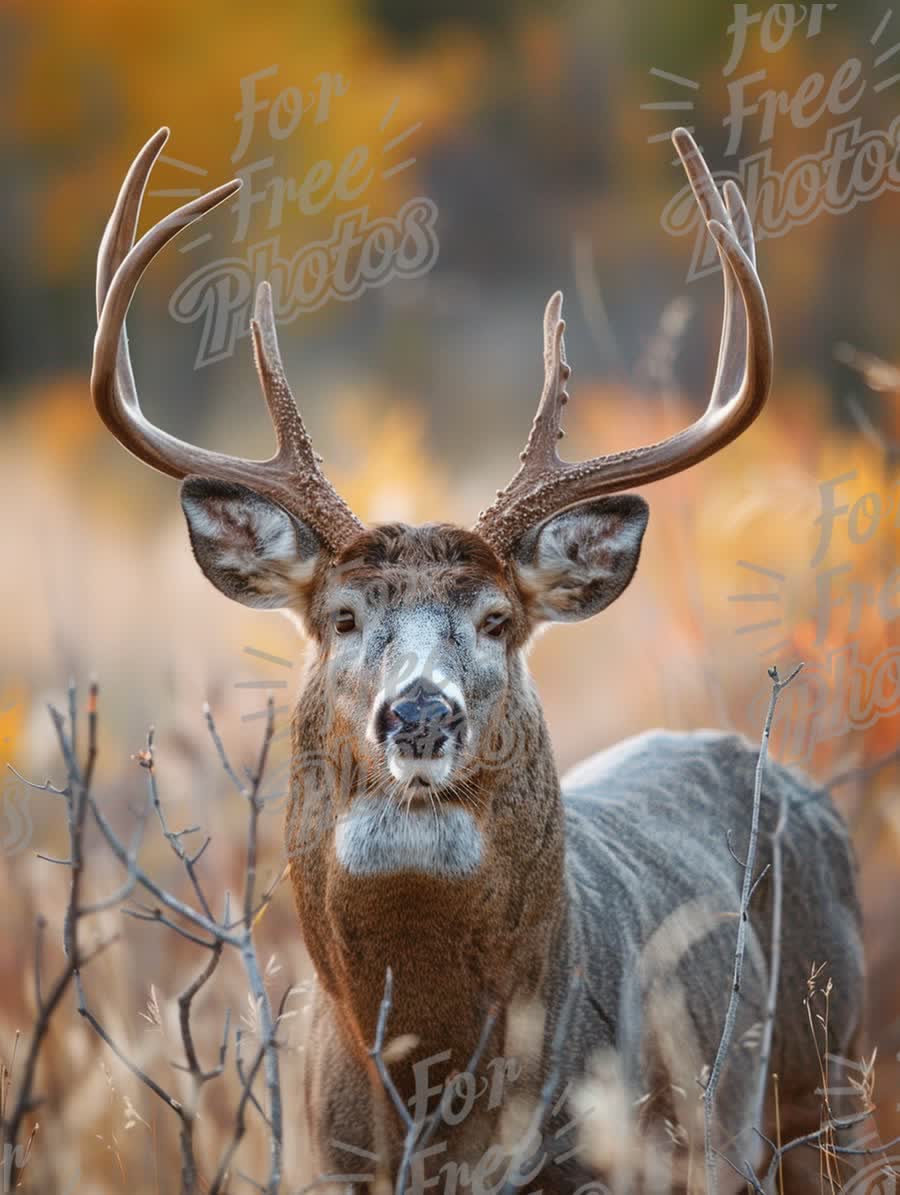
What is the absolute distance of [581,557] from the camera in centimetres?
519

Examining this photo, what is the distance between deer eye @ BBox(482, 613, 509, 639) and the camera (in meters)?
4.74

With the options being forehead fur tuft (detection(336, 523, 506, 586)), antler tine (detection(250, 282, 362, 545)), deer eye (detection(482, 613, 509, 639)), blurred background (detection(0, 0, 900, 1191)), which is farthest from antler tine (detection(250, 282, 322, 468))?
blurred background (detection(0, 0, 900, 1191))

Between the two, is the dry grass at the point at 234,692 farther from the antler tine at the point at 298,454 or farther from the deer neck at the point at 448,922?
the antler tine at the point at 298,454

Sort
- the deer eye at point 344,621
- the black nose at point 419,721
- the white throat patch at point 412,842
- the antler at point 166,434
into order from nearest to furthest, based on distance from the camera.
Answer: the black nose at point 419,721, the white throat patch at point 412,842, the deer eye at point 344,621, the antler at point 166,434

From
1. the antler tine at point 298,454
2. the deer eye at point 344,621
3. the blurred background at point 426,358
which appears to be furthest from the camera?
the blurred background at point 426,358

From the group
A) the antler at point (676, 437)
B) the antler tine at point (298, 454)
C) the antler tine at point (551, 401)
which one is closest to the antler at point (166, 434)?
the antler tine at point (298, 454)

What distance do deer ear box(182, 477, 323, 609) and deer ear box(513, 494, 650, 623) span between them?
25.1 inches

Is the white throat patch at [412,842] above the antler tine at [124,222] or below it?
below

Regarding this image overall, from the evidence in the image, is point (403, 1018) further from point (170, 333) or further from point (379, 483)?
point (170, 333)

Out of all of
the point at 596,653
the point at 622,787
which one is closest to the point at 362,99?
the point at 596,653

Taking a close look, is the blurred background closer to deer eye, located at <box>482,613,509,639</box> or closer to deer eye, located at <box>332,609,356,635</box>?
deer eye, located at <box>332,609,356,635</box>

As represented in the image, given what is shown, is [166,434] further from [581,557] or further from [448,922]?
[448,922]

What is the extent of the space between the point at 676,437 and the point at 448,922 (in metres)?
1.64

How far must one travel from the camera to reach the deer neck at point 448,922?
14.6 feet
